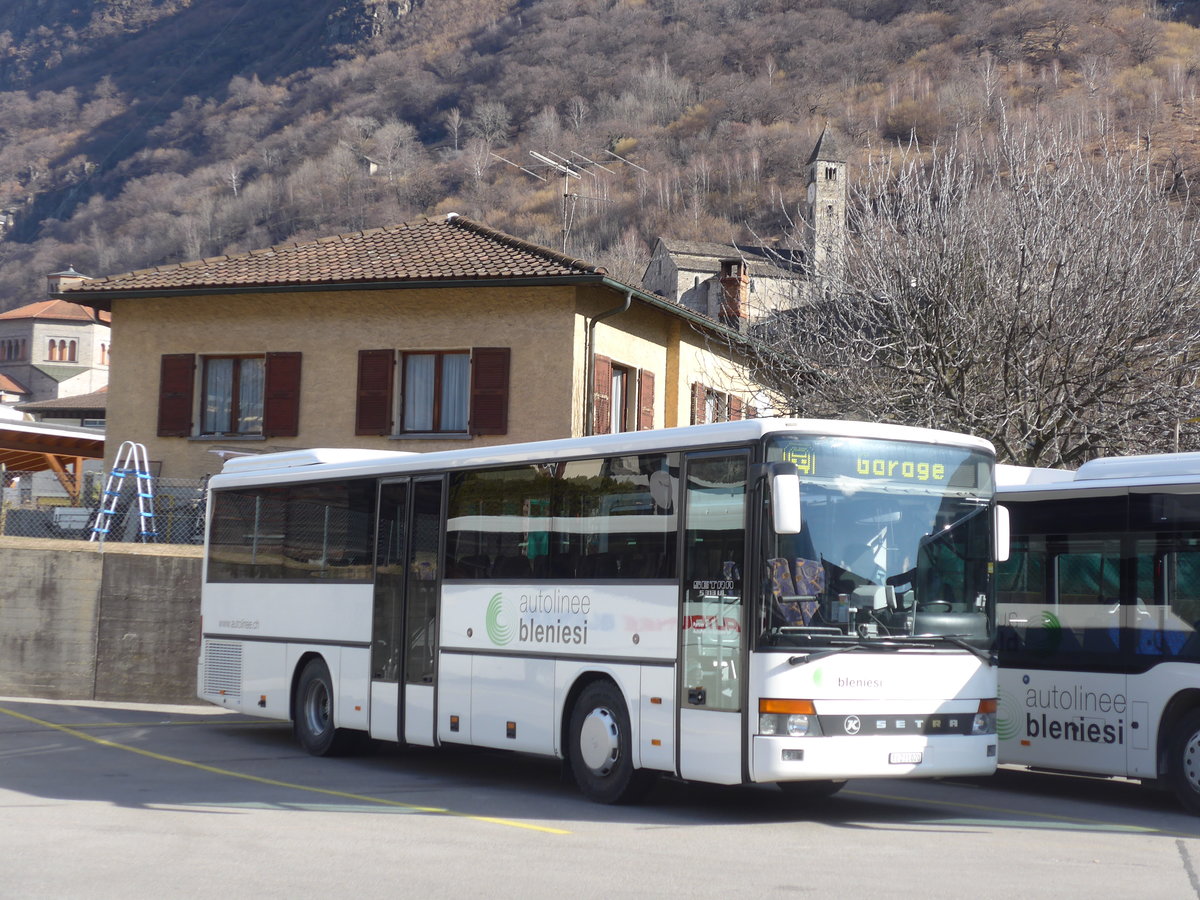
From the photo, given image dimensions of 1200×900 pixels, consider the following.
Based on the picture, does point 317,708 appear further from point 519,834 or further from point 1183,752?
point 1183,752

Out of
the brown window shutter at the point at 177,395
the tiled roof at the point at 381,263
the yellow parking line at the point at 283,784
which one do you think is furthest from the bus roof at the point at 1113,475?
the brown window shutter at the point at 177,395

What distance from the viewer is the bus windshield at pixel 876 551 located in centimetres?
965

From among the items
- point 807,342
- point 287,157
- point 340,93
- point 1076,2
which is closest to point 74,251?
point 287,157

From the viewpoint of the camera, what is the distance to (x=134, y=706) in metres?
19.5

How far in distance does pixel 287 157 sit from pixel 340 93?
19.9 m

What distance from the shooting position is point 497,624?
1210 centimetres

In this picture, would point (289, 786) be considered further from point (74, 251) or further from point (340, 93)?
point (340, 93)

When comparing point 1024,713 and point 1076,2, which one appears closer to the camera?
point 1024,713

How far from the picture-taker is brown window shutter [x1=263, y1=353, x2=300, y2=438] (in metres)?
26.1

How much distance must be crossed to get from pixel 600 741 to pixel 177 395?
17881 mm

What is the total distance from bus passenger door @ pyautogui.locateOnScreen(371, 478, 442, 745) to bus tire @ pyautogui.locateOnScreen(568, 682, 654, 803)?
2.02 m

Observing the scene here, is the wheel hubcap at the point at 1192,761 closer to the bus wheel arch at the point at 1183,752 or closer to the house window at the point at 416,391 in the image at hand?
the bus wheel arch at the point at 1183,752

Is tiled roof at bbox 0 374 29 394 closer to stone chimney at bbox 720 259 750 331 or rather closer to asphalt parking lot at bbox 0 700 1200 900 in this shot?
stone chimney at bbox 720 259 750 331

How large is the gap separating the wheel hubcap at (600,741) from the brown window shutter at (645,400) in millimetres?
16016
